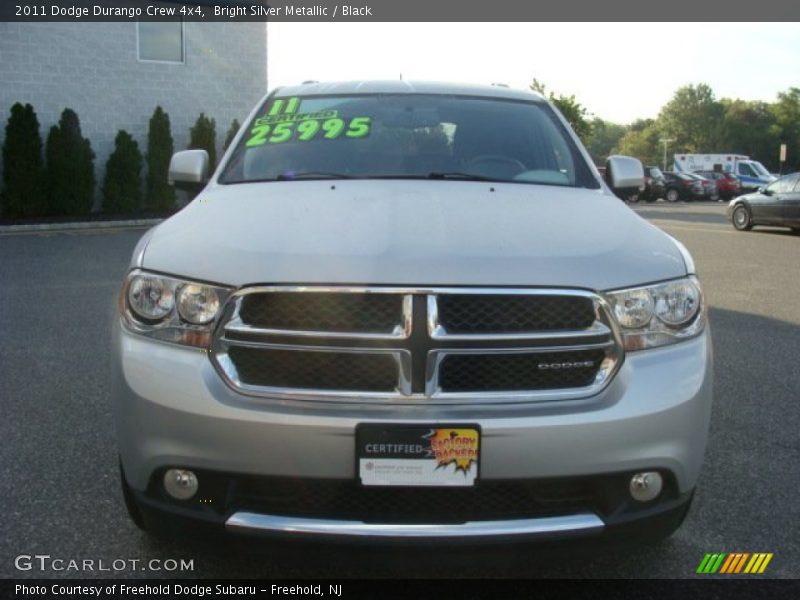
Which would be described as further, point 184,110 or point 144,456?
point 184,110

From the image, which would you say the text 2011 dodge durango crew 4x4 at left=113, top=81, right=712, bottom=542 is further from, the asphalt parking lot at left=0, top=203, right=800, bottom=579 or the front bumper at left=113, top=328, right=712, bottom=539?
the asphalt parking lot at left=0, top=203, right=800, bottom=579

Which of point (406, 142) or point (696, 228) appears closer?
point (406, 142)

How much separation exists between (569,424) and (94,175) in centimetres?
1848

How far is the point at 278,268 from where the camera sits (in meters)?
2.73

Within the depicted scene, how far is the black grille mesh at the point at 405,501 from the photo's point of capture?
2.63 meters

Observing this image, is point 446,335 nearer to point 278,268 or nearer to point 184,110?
point 278,268

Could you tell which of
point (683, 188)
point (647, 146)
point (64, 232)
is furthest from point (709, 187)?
point (647, 146)

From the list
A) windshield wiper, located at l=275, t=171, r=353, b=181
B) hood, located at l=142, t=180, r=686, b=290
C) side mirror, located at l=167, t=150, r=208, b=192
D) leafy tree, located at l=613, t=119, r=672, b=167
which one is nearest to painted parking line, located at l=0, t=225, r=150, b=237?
side mirror, located at l=167, t=150, r=208, b=192

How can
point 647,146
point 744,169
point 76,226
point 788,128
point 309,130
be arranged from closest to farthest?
point 309,130 → point 76,226 → point 744,169 → point 788,128 → point 647,146

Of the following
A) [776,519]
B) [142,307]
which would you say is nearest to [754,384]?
[776,519]

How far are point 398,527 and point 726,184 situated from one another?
44536mm

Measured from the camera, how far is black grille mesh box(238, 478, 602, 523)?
2635 mm

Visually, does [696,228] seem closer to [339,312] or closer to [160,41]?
[160,41]

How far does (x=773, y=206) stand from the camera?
790 inches
